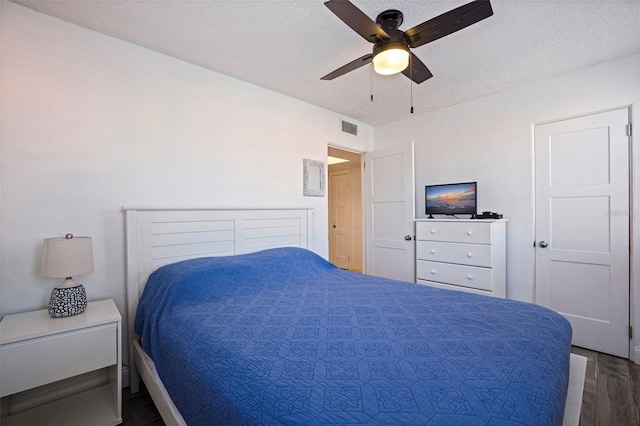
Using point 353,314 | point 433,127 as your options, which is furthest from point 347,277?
point 433,127

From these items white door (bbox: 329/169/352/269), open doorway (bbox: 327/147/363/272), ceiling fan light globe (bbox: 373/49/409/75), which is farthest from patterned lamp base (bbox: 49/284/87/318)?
white door (bbox: 329/169/352/269)

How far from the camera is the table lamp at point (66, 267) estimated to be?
1.62m

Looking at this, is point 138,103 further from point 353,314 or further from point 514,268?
point 514,268

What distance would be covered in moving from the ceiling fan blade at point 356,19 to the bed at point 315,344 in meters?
1.56

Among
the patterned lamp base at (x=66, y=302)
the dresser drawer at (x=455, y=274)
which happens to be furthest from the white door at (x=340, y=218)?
the patterned lamp base at (x=66, y=302)

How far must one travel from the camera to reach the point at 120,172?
81.8 inches

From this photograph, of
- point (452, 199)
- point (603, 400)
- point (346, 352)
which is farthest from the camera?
point (452, 199)

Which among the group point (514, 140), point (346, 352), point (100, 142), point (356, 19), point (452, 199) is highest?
point (356, 19)

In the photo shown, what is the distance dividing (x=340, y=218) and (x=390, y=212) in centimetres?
243

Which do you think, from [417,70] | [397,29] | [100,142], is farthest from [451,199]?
[100,142]

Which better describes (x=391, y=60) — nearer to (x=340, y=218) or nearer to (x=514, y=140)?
(x=514, y=140)

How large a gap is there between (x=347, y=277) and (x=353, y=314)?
32.7 inches

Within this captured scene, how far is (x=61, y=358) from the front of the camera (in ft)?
5.02

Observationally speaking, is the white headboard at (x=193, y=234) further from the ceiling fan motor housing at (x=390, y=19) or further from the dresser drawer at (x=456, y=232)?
the ceiling fan motor housing at (x=390, y=19)
